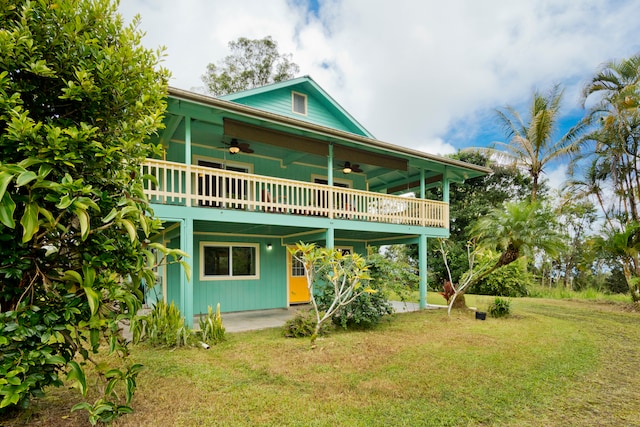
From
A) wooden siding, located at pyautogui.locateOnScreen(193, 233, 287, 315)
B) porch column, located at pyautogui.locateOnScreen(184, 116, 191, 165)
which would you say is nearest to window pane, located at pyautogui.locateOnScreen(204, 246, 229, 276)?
wooden siding, located at pyautogui.locateOnScreen(193, 233, 287, 315)

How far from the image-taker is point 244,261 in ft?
36.4

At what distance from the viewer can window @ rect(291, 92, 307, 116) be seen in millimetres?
12305

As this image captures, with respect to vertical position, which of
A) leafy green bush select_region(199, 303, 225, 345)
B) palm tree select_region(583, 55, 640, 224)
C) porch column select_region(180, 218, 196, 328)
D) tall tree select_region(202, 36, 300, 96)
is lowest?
leafy green bush select_region(199, 303, 225, 345)

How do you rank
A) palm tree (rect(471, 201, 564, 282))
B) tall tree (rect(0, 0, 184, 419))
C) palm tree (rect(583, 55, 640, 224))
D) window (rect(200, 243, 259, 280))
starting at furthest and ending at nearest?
1. palm tree (rect(583, 55, 640, 224))
2. window (rect(200, 243, 259, 280))
3. palm tree (rect(471, 201, 564, 282))
4. tall tree (rect(0, 0, 184, 419))

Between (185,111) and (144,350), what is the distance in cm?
502

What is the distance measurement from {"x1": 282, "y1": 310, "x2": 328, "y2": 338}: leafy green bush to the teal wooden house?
7.01ft

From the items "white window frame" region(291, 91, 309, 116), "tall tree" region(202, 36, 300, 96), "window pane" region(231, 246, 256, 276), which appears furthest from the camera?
"tall tree" region(202, 36, 300, 96)

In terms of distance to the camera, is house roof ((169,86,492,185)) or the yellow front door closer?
house roof ((169,86,492,185))

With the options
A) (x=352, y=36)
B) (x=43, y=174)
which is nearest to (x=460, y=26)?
(x=352, y=36)

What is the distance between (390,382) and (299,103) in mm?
10150

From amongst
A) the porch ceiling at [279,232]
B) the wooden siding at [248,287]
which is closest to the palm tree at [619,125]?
the porch ceiling at [279,232]

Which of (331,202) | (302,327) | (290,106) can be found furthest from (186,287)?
(290,106)

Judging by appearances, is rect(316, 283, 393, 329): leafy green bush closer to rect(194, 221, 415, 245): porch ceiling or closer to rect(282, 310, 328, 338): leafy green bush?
rect(282, 310, 328, 338): leafy green bush

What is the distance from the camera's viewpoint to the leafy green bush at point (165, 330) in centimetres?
640
